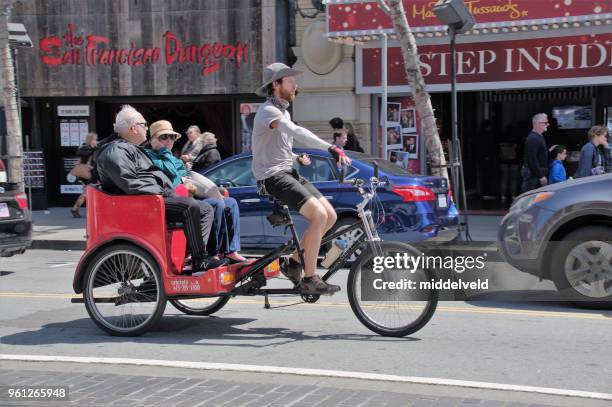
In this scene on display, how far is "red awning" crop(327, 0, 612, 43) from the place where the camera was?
1398 centimetres

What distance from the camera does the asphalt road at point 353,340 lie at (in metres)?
Answer: 5.57

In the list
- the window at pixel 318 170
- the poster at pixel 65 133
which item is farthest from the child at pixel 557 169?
the poster at pixel 65 133

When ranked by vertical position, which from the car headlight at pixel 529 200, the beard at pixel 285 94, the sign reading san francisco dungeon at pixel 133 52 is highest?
the sign reading san francisco dungeon at pixel 133 52

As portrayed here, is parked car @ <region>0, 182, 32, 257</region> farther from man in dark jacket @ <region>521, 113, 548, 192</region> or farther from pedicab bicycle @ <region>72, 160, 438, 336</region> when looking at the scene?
man in dark jacket @ <region>521, 113, 548, 192</region>

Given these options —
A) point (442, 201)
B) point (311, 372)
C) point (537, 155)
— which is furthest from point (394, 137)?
point (311, 372)

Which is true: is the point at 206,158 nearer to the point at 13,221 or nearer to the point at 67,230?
the point at 13,221

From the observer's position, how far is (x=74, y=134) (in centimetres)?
1908

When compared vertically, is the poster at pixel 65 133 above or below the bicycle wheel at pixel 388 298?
above

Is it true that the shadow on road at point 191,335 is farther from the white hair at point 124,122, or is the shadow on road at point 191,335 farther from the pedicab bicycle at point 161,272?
the white hair at point 124,122

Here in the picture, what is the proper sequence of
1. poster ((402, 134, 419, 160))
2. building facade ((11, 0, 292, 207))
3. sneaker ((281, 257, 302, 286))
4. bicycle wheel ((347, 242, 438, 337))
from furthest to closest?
building facade ((11, 0, 292, 207))
poster ((402, 134, 419, 160))
sneaker ((281, 257, 302, 286))
bicycle wheel ((347, 242, 438, 337))

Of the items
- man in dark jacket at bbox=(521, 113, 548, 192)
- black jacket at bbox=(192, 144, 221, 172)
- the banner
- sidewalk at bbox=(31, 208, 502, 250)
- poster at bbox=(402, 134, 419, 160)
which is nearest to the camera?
man in dark jacket at bbox=(521, 113, 548, 192)

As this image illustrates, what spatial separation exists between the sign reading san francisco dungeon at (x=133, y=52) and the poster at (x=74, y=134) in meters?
1.40

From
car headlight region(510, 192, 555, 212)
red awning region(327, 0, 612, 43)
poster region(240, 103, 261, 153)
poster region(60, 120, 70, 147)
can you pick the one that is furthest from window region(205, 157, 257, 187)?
poster region(60, 120, 70, 147)

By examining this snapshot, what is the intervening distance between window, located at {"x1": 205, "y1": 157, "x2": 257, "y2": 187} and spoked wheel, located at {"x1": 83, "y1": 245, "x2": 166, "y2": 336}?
187 inches
